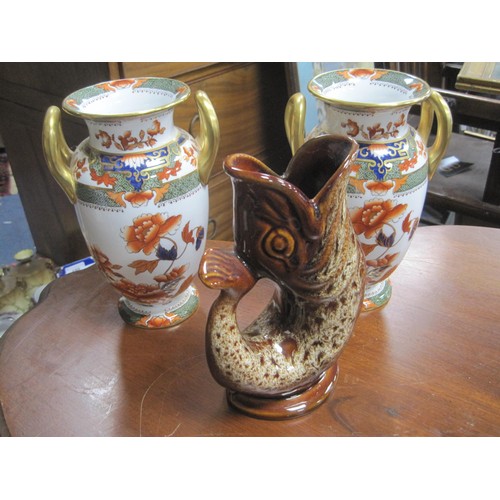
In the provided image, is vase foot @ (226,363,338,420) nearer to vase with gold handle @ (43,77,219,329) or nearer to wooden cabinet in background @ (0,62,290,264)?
vase with gold handle @ (43,77,219,329)

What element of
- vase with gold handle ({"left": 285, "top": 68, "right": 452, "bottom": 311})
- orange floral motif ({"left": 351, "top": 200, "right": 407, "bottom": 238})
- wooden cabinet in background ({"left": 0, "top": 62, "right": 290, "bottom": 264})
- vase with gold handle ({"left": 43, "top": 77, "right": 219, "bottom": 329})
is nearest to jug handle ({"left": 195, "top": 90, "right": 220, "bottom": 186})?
vase with gold handle ({"left": 43, "top": 77, "right": 219, "bottom": 329})

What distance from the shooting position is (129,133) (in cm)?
66

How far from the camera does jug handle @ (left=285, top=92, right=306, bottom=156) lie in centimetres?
72

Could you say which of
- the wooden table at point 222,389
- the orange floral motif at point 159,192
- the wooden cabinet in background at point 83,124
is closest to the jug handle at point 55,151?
the orange floral motif at point 159,192

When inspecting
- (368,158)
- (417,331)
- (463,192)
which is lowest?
(463,192)

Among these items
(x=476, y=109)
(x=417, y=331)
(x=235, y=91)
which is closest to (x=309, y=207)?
(x=417, y=331)

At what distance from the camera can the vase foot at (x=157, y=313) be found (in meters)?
0.80

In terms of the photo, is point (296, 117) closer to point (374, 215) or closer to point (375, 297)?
point (374, 215)

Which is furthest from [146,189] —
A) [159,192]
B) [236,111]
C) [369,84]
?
[236,111]

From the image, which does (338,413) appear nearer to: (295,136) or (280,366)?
(280,366)

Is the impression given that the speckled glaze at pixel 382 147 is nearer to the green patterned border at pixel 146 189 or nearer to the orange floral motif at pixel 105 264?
the green patterned border at pixel 146 189

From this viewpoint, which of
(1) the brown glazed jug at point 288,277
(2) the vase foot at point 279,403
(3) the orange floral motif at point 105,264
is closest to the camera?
(1) the brown glazed jug at point 288,277

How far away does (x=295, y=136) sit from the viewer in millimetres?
733

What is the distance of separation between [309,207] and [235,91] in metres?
1.06
